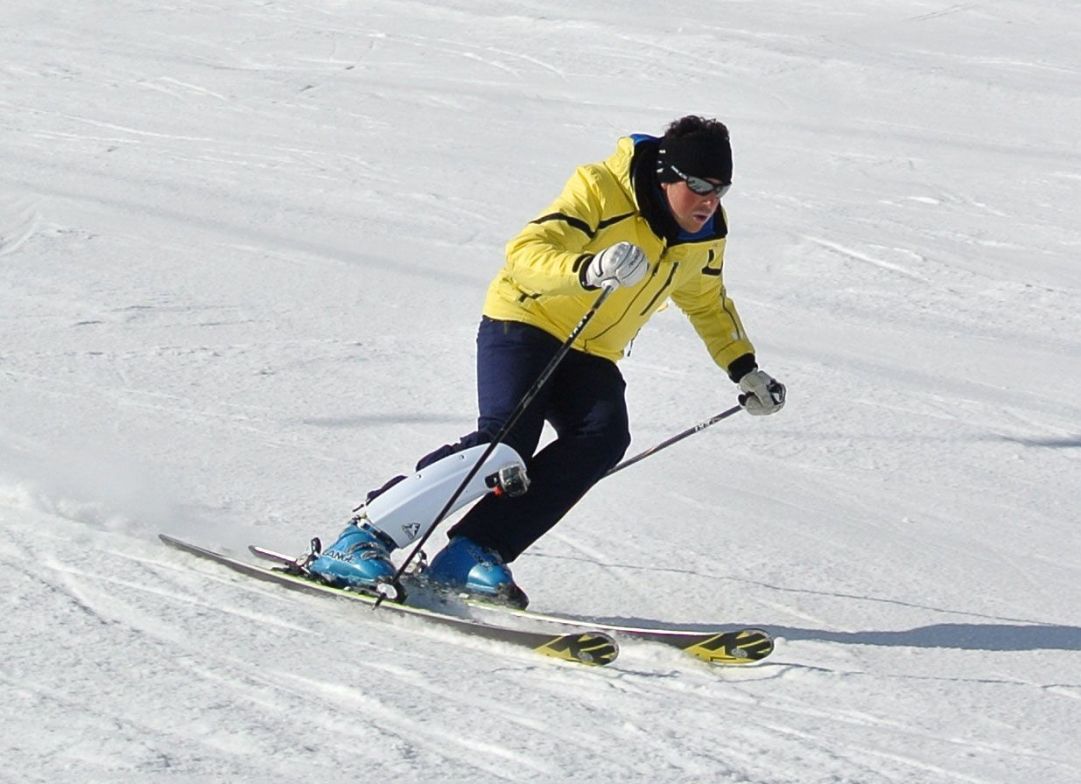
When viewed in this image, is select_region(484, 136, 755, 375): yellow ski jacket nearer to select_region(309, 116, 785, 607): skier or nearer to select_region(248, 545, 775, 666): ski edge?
select_region(309, 116, 785, 607): skier

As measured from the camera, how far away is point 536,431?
4.25 m

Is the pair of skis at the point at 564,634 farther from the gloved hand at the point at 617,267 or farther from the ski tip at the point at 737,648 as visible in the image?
the gloved hand at the point at 617,267

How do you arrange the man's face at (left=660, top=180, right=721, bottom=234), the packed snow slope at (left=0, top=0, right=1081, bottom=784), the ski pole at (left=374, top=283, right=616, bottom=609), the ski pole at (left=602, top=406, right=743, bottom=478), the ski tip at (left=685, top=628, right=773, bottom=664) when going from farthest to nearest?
1. the ski pole at (left=602, top=406, right=743, bottom=478)
2. the man's face at (left=660, top=180, right=721, bottom=234)
3. the ski pole at (left=374, top=283, right=616, bottom=609)
4. the ski tip at (left=685, top=628, right=773, bottom=664)
5. the packed snow slope at (left=0, top=0, right=1081, bottom=784)

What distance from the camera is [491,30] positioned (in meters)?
14.6

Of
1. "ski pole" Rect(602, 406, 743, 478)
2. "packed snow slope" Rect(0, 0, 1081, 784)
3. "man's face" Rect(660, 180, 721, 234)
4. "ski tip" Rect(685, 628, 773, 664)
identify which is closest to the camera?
"packed snow slope" Rect(0, 0, 1081, 784)

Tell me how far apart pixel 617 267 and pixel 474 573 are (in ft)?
3.03

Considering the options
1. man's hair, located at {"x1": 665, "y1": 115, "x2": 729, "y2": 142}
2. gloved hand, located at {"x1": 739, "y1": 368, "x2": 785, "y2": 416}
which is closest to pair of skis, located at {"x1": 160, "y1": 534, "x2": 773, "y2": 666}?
gloved hand, located at {"x1": 739, "y1": 368, "x2": 785, "y2": 416}

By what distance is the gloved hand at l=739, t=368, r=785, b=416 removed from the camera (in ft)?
15.3

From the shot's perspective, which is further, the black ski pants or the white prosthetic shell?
the black ski pants

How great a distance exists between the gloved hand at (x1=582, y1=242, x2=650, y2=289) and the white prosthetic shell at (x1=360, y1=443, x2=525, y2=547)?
0.54 m

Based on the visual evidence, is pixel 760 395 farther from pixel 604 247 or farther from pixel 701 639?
pixel 701 639

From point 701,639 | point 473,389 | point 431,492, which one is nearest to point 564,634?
point 701,639

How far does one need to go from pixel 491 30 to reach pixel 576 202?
10.9m

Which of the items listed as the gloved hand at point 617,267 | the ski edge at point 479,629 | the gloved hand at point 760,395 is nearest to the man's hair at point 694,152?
the gloved hand at point 617,267
